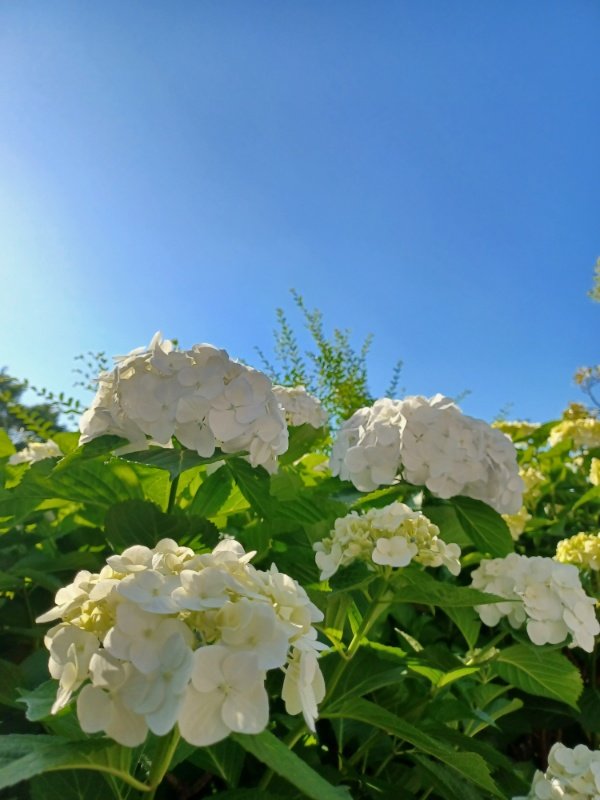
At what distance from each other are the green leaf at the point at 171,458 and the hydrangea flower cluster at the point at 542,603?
23.9 inches

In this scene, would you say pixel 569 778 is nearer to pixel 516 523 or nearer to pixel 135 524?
pixel 135 524

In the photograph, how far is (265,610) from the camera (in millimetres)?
712

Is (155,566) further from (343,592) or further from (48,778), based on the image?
(343,592)

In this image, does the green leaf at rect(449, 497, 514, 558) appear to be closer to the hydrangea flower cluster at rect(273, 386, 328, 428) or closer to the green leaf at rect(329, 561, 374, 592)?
the green leaf at rect(329, 561, 374, 592)

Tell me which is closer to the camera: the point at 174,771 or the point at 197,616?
the point at 197,616

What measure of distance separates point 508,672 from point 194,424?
2.56 feet

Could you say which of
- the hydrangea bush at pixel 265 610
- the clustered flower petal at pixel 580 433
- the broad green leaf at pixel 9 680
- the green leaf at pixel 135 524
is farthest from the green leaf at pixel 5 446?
the clustered flower petal at pixel 580 433

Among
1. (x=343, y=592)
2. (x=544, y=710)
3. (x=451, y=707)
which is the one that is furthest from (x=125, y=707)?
(x=544, y=710)

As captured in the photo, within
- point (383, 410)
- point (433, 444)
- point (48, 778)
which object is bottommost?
point (48, 778)

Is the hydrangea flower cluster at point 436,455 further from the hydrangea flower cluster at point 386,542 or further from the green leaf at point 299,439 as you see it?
the hydrangea flower cluster at point 386,542

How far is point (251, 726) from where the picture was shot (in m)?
0.67

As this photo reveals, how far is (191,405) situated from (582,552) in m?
1.13

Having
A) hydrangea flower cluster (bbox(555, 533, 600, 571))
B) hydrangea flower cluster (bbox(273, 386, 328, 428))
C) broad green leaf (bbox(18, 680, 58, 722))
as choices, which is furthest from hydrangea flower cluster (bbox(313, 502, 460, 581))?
hydrangea flower cluster (bbox(273, 386, 328, 428))

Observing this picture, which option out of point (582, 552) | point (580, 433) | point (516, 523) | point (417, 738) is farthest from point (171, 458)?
point (580, 433)
